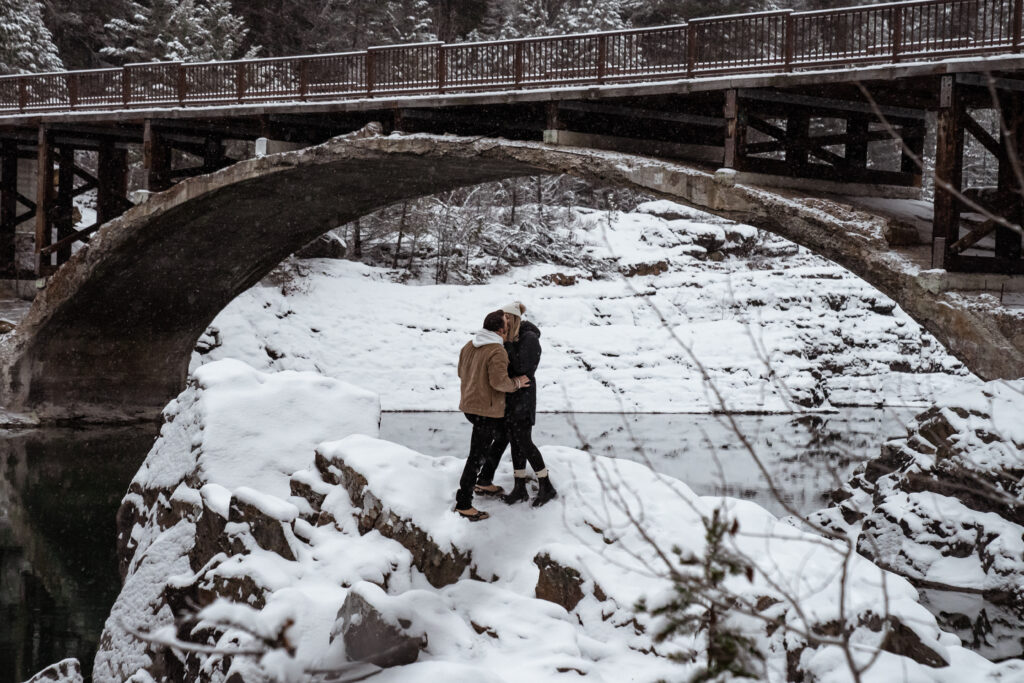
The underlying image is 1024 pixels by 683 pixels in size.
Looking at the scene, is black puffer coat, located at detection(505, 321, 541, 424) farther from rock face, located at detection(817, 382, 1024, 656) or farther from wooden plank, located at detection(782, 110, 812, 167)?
wooden plank, located at detection(782, 110, 812, 167)

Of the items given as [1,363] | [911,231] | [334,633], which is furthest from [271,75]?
[334,633]

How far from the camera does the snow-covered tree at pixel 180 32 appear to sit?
32906 mm

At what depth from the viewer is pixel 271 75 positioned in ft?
54.3

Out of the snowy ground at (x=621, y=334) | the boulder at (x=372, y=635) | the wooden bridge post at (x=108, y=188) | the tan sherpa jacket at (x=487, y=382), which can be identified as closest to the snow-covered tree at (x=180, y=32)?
the snowy ground at (x=621, y=334)

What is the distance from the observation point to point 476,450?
6.98m

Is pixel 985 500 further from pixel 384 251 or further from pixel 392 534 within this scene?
pixel 384 251

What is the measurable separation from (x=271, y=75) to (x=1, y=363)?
8.54 m

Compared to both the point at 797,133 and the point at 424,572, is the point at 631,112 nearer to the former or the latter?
the point at 797,133

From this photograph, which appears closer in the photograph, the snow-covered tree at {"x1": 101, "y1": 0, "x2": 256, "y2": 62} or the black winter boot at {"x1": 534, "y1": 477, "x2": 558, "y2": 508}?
the black winter boot at {"x1": 534, "y1": 477, "x2": 558, "y2": 508}

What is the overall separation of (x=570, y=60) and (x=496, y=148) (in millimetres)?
1714

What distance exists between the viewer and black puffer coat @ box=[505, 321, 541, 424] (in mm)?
7115

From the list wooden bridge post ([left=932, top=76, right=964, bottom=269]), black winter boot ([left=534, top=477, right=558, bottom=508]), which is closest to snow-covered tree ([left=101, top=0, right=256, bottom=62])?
wooden bridge post ([left=932, top=76, right=964, bottom=269])

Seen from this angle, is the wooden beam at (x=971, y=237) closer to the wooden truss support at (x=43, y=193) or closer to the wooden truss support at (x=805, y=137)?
the wooden truss support at (x=805, y=137)

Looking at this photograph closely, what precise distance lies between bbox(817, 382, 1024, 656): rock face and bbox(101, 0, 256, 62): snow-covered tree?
28.2 meters
